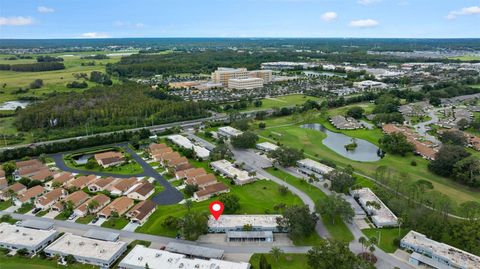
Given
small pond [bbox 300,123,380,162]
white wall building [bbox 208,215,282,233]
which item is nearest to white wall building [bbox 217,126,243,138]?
small pond [bbox 300,123,380,162]

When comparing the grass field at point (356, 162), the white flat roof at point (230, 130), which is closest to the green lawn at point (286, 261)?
the grass field at point (356, 162)

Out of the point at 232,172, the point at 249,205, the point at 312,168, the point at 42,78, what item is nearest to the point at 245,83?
the point at 312,168

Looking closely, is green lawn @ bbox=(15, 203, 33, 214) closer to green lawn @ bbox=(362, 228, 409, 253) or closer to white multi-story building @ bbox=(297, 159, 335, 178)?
white multi-story building @ bbox=(297, 159, 335, 178)

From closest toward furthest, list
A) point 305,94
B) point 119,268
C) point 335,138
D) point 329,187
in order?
point 119,268, point 329,187, point 335,138, point 305,94

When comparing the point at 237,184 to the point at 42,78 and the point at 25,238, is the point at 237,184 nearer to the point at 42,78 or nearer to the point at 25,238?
the point at 25,238

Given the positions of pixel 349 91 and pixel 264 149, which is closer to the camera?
pixel 264 149

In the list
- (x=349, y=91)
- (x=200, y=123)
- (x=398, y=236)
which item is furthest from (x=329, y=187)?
(x=349, y=91)

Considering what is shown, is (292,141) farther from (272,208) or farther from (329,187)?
(272,208)
